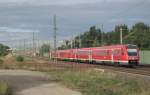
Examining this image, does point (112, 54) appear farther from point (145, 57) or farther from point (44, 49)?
point (44, 49)

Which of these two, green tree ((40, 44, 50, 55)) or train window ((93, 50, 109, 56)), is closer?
train window ((93, 50, 109, 56))

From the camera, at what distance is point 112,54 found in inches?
2424

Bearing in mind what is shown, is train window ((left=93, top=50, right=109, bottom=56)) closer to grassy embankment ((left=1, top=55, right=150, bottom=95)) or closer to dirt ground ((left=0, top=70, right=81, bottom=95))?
grassy embankment ((left=1, top=55, right=150, bottom=95))

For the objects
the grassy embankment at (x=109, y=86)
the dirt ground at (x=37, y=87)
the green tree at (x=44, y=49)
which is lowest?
the dirt ground at (x=37, y=87)

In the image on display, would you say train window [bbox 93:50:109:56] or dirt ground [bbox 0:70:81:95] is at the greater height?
train window [bbox 93:50:109:56]

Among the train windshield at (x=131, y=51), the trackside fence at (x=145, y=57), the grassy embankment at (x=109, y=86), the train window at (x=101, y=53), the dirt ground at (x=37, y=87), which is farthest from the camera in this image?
the trackside fence at (x=145, y=57)

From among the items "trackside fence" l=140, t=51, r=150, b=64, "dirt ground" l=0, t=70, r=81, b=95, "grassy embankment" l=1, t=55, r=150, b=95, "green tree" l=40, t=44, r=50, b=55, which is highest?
"green tree" l=40, t=44, r=50, b=55

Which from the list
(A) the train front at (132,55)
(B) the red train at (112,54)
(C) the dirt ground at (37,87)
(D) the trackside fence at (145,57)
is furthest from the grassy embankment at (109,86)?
(D) the trackside fence at (145,57)

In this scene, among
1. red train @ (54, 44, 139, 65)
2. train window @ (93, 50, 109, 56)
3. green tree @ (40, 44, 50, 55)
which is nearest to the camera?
red train @ (54, 44, 139, 65)

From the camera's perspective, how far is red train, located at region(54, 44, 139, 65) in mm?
56312

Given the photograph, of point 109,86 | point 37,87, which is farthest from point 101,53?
point 109,86

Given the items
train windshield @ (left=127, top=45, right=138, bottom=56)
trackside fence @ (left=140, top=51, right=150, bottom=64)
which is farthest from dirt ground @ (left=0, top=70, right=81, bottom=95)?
trackside fence @ (left=140, top=51, right=150, bottom=64)

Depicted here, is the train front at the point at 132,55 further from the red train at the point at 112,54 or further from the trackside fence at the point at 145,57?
the trackside fence at the point at 145,57

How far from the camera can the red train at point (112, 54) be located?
56.3 m
